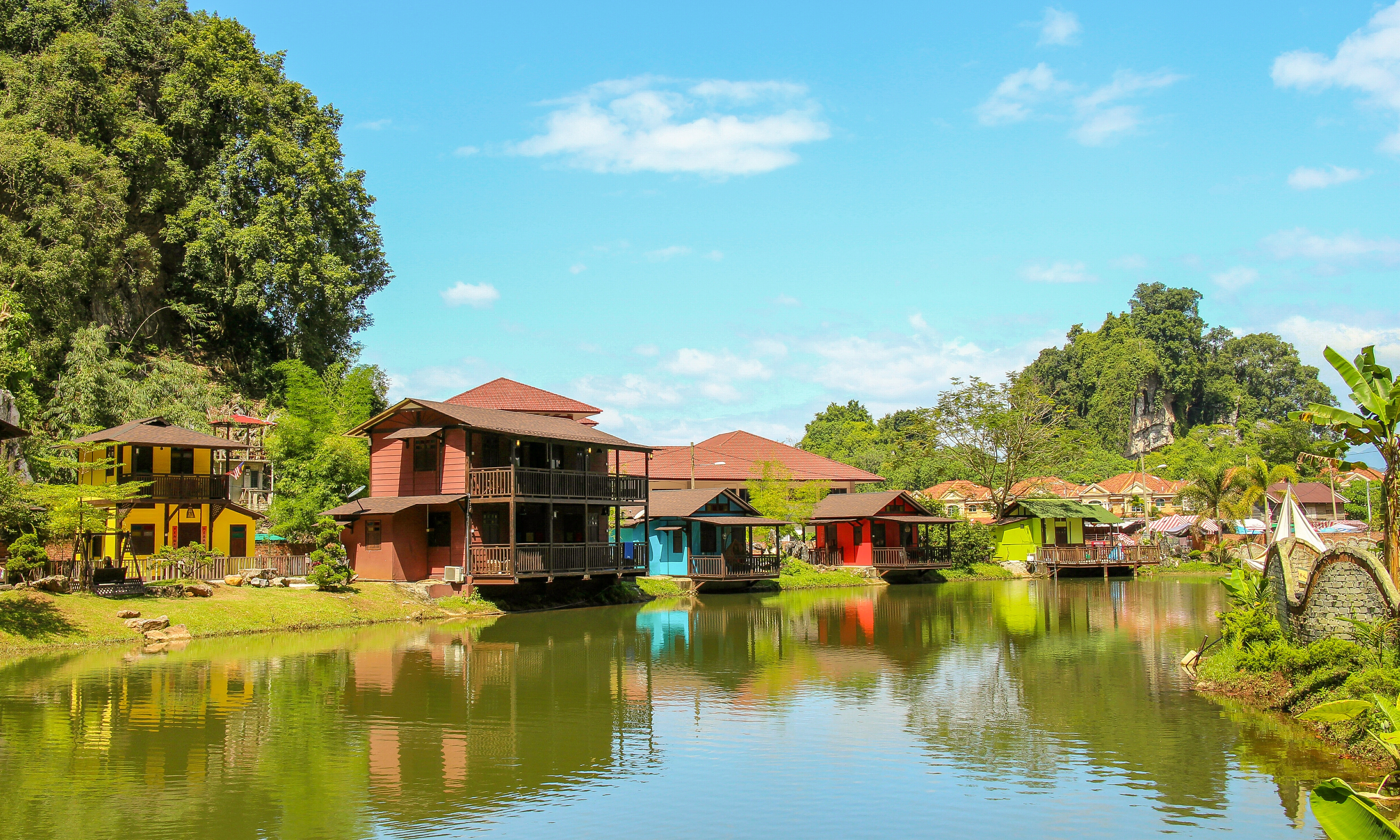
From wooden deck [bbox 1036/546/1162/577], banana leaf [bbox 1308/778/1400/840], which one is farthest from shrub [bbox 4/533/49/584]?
wooden deck [bbox 1036/546/1162/577]

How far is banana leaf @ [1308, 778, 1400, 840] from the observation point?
20.9 ft

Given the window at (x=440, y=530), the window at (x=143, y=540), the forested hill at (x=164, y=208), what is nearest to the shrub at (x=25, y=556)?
the window at (x=143, y=540)

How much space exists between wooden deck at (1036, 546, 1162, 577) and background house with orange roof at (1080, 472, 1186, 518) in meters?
24.9

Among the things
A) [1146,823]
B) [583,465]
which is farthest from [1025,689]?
[583,465]

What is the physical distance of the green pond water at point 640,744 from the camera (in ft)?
39.8

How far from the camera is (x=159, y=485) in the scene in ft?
120

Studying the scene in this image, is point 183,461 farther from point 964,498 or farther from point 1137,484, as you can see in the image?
point 1137,484

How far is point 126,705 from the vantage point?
18.3 m

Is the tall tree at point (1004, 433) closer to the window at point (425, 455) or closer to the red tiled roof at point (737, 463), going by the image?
the red tiled roof at point (737, 463)

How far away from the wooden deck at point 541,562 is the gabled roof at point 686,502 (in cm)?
577

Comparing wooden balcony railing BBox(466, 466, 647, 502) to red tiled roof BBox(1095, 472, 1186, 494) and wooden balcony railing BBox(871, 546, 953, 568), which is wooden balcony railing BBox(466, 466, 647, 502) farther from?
red tiled roof BBox(1095, 472, 1186, 494)

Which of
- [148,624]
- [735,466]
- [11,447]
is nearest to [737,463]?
[735,466]

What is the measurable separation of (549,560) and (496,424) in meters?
5.63

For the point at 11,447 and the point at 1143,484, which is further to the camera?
the point at 1143,484
